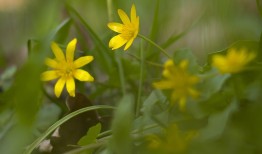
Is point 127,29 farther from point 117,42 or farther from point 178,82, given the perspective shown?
point 178,82

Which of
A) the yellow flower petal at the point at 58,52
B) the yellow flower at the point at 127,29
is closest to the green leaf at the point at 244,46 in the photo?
the yellow flower at the point at 127,29

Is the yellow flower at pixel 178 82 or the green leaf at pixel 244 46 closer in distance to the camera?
the yellow flower at pixel 178 82

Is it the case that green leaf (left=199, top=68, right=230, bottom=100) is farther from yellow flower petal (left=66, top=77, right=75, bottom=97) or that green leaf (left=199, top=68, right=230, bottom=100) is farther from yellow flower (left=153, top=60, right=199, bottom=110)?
yellow flower petal (left=66, top=77, right=75, bottom=97)

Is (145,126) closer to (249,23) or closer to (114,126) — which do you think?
(114,126)

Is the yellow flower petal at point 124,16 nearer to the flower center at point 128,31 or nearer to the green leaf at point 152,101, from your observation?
the flower center at point 128,31

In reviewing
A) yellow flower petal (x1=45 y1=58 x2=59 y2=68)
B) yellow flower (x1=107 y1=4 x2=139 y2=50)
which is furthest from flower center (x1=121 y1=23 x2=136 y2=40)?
yellow flower petal (x1=45 y1=58 x2=59 y2=68)

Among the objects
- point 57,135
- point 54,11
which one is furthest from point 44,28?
point 57,135

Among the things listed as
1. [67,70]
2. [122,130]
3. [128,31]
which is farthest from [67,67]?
[122,130]
